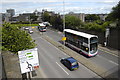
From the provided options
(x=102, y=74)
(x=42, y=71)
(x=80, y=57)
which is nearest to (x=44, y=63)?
(x=42, y=71)

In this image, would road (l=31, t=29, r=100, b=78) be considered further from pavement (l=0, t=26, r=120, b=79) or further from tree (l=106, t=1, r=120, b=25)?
tree (l=106, t=1, r=120, b=25)

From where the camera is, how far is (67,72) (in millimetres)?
15156

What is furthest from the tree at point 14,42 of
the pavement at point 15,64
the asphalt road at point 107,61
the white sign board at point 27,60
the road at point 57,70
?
the asphalt road at point 107,61

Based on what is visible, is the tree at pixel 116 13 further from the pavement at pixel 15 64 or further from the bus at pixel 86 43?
the bus at pixel 86 43

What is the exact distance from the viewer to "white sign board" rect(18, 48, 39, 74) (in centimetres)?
841

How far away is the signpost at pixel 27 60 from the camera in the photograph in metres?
8.41

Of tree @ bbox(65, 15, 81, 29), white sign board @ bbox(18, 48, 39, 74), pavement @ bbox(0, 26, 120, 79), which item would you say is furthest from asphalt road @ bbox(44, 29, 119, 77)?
tree @ bbox(65, 15, 81, 29)

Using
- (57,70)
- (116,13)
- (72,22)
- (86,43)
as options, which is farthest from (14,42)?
(72,22)

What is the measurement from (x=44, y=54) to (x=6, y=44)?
26.8 feet

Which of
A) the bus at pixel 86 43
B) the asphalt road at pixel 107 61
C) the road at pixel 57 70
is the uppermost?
the bus at pixel 86 43

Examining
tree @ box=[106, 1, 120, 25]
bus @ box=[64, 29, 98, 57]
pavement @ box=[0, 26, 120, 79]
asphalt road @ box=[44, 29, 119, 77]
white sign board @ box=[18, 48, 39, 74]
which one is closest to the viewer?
white sign board @ box=[18, 48, 39, 74]

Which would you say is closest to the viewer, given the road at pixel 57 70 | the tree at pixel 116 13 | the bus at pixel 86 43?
the road at pixel 57 70

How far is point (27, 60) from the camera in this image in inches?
336

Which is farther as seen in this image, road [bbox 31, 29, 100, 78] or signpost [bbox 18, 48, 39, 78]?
road [bbox 31, 29, 100, 78]
